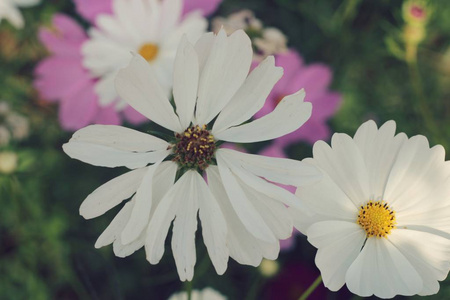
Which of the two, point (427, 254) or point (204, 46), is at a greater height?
point (204, 46)

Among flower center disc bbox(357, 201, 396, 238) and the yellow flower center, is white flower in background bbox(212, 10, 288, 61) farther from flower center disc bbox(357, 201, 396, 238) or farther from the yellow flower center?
flower center disc bbox(357, 201, 396, 238)

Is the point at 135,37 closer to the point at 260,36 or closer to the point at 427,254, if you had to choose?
the point at 260,36

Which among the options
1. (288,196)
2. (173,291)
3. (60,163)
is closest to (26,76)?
(60,163)

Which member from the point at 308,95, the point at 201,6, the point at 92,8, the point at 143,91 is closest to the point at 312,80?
the point at 308,95

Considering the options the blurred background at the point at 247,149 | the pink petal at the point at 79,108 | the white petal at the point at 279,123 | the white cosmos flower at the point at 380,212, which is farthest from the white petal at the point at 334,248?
the pink petal at the point at 79,108

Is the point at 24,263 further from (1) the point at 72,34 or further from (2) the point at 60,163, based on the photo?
(1) the point at 72,34

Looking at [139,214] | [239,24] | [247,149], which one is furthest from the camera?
[247,149]
